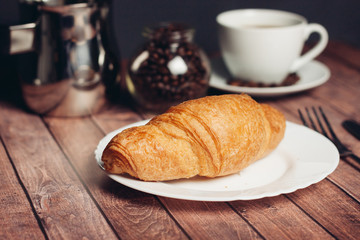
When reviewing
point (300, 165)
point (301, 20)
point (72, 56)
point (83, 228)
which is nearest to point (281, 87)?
point (301, 20)

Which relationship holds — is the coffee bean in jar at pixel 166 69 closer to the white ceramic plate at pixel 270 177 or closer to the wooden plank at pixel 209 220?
the white ceramic plate at pixel 270 177

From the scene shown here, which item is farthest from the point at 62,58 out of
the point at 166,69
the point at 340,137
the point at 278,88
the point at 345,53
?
the point at 345,53

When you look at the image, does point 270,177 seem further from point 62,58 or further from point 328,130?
point 62,58

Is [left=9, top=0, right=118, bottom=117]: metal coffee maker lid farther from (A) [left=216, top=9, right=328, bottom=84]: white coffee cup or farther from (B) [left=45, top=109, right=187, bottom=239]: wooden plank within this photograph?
(A) [left=216, top=9, right=328, bottom=84]: white coffee cup

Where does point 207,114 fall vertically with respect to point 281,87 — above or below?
above

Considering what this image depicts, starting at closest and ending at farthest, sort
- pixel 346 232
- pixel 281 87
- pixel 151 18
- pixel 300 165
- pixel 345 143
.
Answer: pixel 346 232 → pixel 300 165 → pixel 345 143 → pixel 281 87 → pixel 151 18

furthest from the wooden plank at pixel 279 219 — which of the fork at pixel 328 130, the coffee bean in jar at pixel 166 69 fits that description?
the coffee bean in jar at pixel 166 69

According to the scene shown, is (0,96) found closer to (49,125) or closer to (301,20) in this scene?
(49,125)
